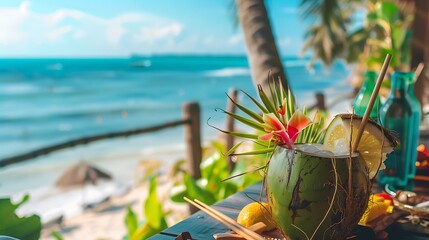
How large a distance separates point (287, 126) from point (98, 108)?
1023 inches

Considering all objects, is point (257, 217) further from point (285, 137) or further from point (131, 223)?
point (131, 223)

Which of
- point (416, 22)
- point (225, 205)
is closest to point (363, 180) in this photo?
point (225, 205)

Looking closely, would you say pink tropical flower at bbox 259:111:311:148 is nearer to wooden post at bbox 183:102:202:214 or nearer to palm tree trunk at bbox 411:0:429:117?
wooden post at bbox 183:102:202:214

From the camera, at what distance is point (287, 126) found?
32.1 inches

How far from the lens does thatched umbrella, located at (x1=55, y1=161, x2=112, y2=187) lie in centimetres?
838

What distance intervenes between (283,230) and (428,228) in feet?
1.24

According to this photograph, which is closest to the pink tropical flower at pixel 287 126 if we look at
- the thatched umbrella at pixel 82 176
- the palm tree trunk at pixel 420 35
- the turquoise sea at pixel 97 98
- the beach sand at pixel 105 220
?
the palm tree trunk at pixel 420 35

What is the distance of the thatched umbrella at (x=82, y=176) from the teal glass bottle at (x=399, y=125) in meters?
7.38

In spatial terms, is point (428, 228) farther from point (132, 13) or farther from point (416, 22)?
point (132, 13)

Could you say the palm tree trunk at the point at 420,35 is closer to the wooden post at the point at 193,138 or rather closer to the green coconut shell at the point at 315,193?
the wooden post at the point at 193,138

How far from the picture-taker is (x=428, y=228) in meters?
1.02

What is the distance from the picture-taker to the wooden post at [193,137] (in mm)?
3654

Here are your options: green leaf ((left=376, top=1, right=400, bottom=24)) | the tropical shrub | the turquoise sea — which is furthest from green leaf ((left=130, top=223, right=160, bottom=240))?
the turquoise sea

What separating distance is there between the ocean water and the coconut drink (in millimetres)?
4699
